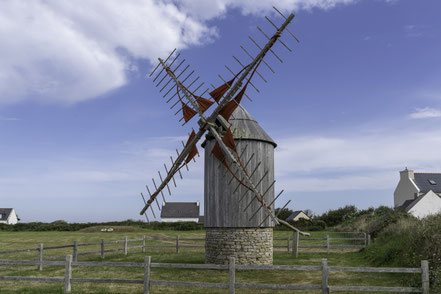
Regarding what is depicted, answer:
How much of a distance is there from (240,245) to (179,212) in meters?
61.1

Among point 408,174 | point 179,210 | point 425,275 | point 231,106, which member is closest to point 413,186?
point 408,174

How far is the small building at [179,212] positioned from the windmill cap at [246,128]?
2308 inches

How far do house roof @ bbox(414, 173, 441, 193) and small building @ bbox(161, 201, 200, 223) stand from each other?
41.5 metres

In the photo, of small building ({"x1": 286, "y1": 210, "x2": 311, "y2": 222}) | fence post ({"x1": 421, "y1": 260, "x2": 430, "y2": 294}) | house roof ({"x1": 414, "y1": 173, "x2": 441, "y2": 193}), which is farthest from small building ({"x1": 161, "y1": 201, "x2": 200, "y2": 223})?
fence post ({"x1": 421, "y1": 260, "x2": 430, "y2": 294})

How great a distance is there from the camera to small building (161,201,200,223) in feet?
245

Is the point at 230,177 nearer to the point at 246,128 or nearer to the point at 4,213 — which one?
the point at 246,128

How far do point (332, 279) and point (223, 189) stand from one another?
5916mm

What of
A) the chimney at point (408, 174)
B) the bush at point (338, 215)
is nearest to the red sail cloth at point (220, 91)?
the bush at point (338, 215)

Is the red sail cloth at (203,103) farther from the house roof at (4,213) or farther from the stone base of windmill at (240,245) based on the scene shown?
the house roof at (4,213)

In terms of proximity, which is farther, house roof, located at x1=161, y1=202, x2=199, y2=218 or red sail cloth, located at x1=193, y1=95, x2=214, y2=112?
house roof, located at x1=161, y1=202, x2=199, y2=218

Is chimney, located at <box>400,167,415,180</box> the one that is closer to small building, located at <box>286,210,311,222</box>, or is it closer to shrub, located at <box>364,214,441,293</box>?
small building, located at <box>286,210,311,222</box>

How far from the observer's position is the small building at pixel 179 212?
74.8m

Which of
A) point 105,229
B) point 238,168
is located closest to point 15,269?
point 238,168

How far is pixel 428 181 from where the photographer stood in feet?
164
